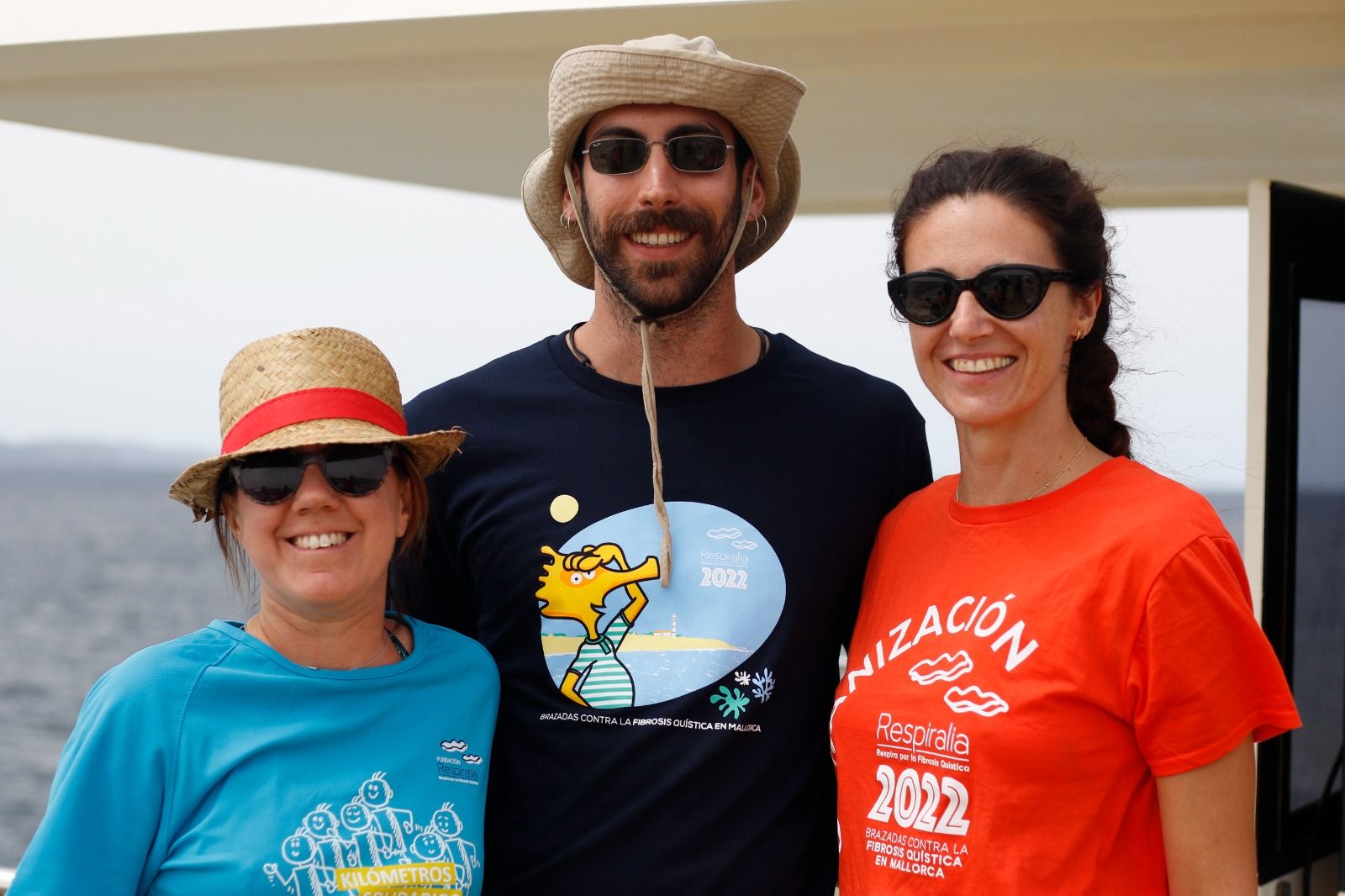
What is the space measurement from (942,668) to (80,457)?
365 ft

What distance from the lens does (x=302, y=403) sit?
6.47ft

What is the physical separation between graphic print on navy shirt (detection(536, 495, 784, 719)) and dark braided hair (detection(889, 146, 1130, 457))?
559 mm

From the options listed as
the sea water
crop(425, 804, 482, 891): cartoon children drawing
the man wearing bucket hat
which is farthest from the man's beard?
the sea water

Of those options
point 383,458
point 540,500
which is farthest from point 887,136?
point 383,458

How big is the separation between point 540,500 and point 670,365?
34cm

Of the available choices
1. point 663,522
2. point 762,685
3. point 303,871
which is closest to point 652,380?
point 663,522

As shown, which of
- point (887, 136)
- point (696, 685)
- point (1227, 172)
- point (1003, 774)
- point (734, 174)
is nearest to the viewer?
point (1003, 774)

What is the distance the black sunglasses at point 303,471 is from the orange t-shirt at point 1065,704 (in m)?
Result: 0.81

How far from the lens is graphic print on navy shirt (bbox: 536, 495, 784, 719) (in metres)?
2.14

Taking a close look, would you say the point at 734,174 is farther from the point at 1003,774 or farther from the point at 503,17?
the point at 1003,774

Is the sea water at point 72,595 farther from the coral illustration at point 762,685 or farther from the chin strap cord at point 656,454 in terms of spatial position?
the coral illustration at point 762,685

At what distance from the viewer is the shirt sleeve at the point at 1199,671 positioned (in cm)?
169

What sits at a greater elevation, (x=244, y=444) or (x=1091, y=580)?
(x=244, y=444)

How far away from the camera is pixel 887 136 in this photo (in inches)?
149
